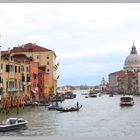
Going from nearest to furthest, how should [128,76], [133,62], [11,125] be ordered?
[11,125] < [128,76] < [133,62]

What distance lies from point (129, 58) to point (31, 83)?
67028mm

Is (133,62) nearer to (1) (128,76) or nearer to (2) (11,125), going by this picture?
(1) (128,76)

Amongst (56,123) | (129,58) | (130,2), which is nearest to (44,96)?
(56,123)

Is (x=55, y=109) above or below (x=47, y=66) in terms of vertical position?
below

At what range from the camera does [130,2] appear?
551 centimetres

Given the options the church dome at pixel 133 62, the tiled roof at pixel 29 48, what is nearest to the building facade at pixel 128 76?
the church dome at pixel 133 62

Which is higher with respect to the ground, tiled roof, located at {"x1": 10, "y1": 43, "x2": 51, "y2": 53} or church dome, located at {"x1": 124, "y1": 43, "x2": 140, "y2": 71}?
church dome, located at {"x1": 124, "y1": 43, "x2": 140, "y2": 71}

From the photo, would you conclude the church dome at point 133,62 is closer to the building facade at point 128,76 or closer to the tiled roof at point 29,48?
the building facade at point 128,76

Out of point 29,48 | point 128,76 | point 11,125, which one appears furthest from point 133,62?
point 11,125

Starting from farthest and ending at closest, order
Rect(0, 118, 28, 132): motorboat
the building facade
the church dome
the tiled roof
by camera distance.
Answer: the church dome
the building facade
the tiled roof
Rect(0, 118, 28, 132): motorboat

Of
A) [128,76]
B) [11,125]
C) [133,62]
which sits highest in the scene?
[133,62]

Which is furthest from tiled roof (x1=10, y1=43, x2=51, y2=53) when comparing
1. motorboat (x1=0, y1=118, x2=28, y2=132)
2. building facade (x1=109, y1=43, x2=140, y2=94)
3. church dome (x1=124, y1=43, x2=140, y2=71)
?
church dome (x1=124, y1=43, x2=140, y2=71)

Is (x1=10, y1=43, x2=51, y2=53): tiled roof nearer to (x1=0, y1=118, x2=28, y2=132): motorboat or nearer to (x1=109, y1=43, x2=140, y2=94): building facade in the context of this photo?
(x1=0, y1=118, x2=28, y2=132): motorboat

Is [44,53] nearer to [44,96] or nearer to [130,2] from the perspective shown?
[44,96]
